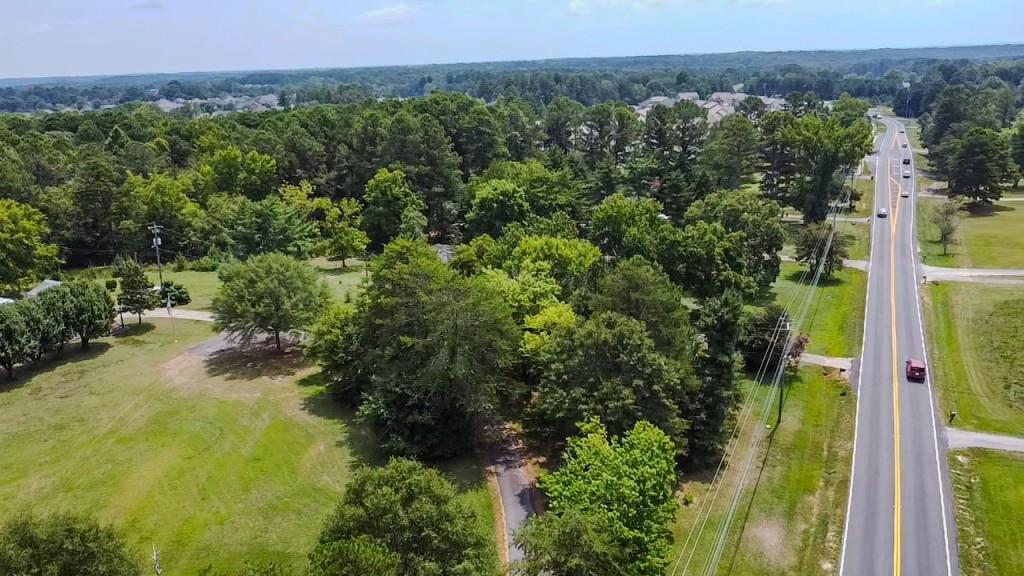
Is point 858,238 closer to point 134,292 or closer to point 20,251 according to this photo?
point 134,292

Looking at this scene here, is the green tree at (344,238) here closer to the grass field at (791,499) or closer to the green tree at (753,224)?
the green tree at (753,224)

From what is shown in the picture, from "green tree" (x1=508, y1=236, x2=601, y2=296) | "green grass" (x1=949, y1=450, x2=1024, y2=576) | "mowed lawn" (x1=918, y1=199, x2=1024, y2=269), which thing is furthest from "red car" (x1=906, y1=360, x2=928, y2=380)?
"mowed lawn" (x1=918, y1=199, x2=1024, y2=269)

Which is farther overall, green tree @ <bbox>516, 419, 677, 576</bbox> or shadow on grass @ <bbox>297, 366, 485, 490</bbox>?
shadow on grass @ <bbox>297, 366, 485, 490</bbox>

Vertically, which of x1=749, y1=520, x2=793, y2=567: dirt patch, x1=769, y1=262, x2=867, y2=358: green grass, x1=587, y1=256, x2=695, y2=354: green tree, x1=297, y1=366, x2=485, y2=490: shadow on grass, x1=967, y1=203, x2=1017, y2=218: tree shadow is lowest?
x1=749, y1=520, x2=793, y2=567: dirt patch

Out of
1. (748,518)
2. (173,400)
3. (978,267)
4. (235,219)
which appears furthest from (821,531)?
(235,219)

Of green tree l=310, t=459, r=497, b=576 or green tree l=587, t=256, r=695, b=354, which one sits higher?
green tree l=587, t=256, r=695, b=354

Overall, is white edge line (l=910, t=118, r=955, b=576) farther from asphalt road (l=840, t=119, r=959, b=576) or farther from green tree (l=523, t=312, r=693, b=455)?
green tree (l=523, t=312, r=693, b=455)

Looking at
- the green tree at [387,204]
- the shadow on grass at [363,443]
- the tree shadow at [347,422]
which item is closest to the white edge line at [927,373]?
the shadow on grass at [363,443]
